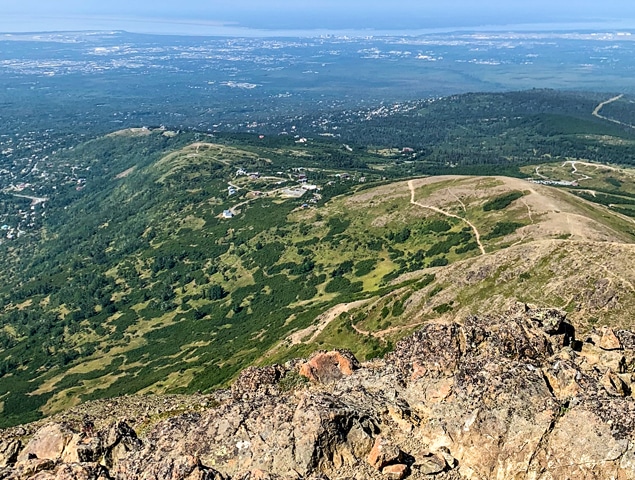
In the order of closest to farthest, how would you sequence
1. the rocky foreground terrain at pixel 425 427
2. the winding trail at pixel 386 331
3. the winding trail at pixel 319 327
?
the rocky foreground terrain at pixel 425 427, the winding trail at pixel 386 331, the winding trail at pixel 319 327

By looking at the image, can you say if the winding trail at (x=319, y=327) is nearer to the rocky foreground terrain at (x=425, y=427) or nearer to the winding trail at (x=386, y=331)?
the winding trail at (x=386, y=331)

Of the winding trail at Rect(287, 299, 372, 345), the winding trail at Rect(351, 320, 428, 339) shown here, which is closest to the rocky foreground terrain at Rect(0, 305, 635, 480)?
the winding trail at Rect(351, 320, 428, 339)

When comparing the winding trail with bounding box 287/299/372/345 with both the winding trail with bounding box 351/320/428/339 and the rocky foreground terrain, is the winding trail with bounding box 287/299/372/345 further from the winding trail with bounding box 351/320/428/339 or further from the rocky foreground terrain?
the rocky foreground terrain

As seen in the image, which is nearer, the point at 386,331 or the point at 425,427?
the point at 425,427

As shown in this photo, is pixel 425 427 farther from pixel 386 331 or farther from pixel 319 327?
pixel 319 327

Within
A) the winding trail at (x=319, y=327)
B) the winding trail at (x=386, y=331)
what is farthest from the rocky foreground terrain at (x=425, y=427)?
the winding trail at (x=319, y=327)

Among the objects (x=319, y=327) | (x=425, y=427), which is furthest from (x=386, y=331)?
(x=425, y=427)

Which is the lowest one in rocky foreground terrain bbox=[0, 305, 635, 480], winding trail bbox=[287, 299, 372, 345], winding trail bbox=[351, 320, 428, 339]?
winding trail bbox=[287, 299, 372, 345]

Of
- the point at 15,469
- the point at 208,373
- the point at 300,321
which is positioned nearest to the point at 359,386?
the point at 15,469

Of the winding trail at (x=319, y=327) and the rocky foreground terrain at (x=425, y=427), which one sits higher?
the rocky foreground terrain at (x=425, y=427)
